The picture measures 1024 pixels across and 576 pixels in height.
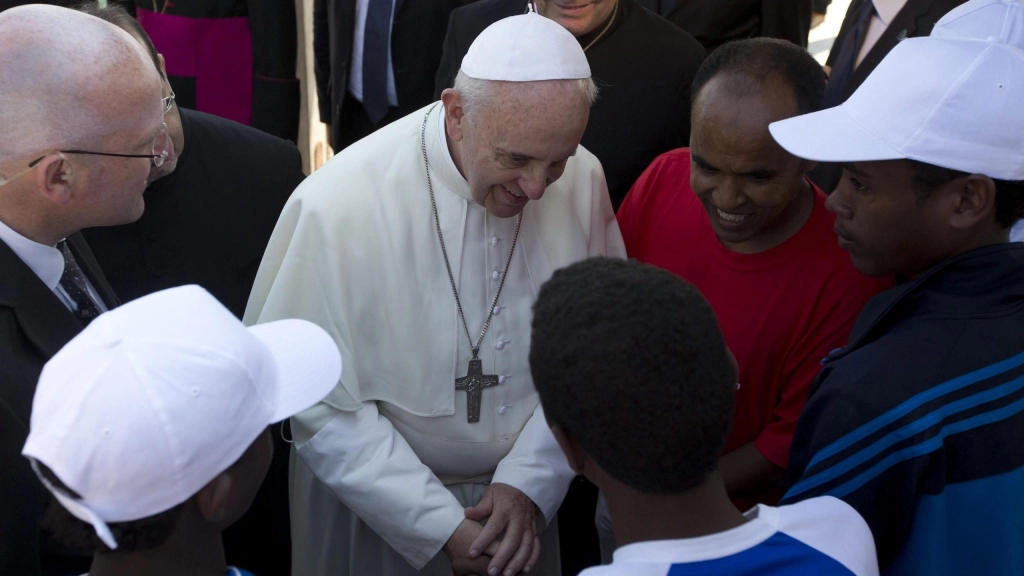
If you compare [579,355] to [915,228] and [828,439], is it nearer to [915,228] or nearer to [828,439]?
[828,439]

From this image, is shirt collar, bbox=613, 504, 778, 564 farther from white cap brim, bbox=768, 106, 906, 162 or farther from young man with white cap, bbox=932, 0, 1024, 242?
young man with white cap, bbox=932, 0, 1024, 242

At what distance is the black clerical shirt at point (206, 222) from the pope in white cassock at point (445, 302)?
1.82 feet

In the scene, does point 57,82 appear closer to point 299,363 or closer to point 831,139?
point 299,363

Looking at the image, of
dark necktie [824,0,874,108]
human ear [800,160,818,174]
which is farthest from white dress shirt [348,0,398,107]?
human ear [800,160,818,174]

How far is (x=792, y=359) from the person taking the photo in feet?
7.78

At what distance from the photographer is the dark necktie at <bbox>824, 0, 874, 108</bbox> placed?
3.62 m

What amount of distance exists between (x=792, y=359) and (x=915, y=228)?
0.54 meters

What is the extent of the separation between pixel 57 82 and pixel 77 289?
1.66 feet

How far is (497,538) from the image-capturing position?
2379 millimetres

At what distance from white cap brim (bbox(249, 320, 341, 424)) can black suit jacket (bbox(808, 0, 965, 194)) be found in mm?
2113

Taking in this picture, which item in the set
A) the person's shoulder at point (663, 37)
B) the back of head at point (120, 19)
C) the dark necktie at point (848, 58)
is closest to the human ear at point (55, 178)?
the back of head at point (120, 19)

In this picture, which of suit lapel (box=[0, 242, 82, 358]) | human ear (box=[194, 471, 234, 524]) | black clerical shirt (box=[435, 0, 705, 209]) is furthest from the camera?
black clerical shirt (box=[435, 0, 705, 209])

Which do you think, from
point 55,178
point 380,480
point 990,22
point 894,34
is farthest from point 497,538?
point 894,34

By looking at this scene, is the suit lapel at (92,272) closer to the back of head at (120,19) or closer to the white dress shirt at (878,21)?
the back of head at (120,19)
